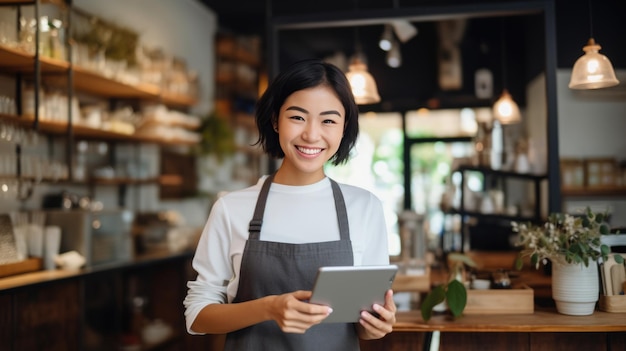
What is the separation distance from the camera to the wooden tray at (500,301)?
287 cm

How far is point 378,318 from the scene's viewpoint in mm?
1744

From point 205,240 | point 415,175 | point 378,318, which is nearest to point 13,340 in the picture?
point 205,240

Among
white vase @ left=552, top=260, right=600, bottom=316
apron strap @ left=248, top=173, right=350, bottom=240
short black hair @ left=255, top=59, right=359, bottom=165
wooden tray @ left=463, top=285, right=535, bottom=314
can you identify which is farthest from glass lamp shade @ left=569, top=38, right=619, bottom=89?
apron strap @ left=248, top=173, right=350, bottom=240

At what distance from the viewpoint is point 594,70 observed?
3172 millimetres

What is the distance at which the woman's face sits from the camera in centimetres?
180

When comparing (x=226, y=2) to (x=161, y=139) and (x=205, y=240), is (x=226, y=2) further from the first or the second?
(x=205, y=240)

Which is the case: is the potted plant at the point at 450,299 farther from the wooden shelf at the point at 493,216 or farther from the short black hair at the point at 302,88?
the wooden shelf at the point at 493,216

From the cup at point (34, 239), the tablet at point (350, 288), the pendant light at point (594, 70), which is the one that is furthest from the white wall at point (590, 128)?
the tablet at point (350, 288)

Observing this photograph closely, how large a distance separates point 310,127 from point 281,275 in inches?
16.7

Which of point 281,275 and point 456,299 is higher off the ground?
point 281,275

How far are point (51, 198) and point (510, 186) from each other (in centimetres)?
523

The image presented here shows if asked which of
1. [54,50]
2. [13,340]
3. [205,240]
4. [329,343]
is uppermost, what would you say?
[54,50]

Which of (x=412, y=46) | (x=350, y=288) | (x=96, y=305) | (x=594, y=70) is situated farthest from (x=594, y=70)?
(x=412, y=46)

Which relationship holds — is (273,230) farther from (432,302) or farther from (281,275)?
(432,302)
